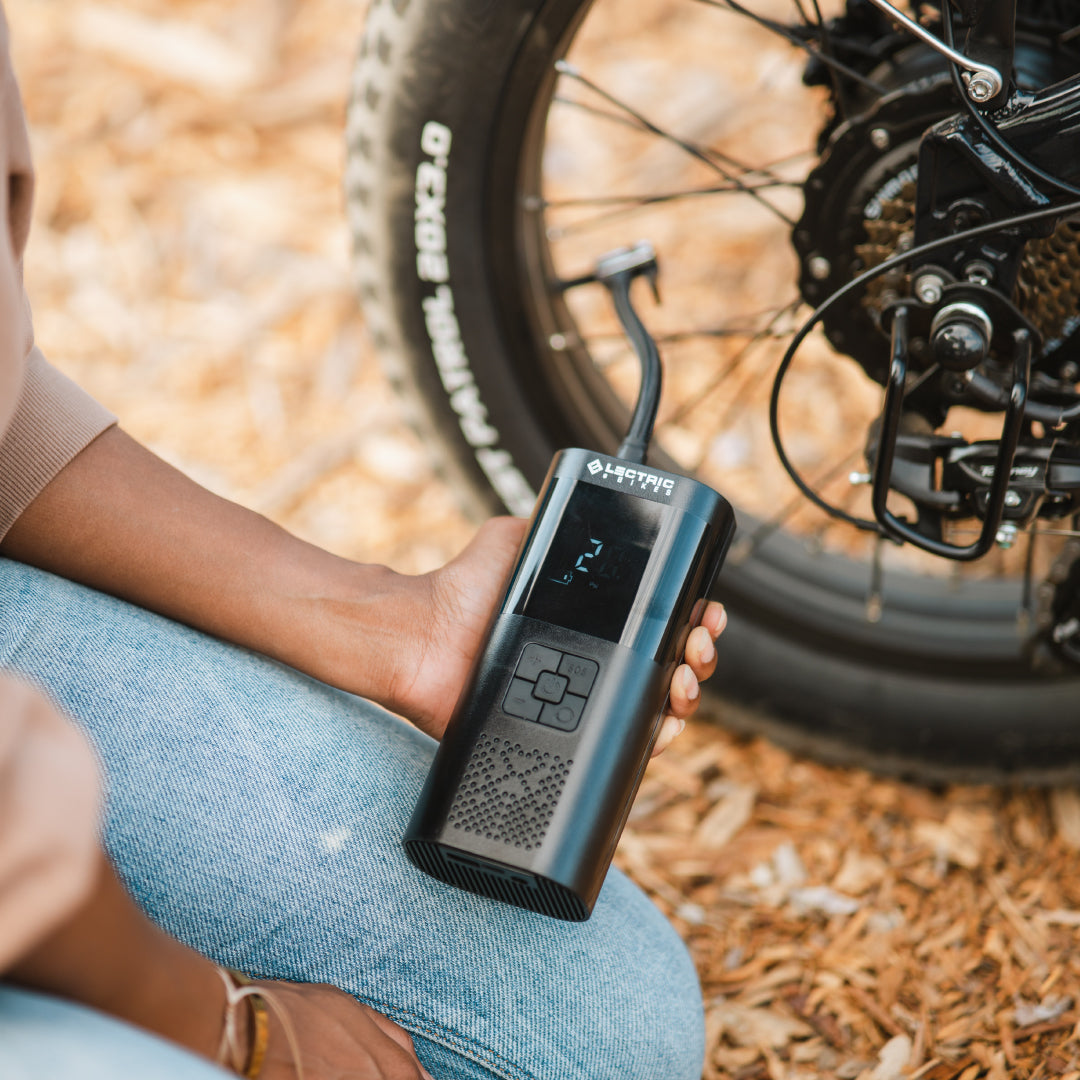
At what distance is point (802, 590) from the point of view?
1109 mm

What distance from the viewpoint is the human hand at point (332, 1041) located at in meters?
0.60

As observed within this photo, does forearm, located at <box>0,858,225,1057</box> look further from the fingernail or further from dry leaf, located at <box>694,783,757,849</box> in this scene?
dry leaf, located at <box>694,783,757,849</box>

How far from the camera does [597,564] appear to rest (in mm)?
729

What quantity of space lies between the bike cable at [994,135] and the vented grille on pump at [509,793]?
50cm

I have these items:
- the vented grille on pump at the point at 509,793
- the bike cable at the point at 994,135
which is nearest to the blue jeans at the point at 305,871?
the vented grille on pump at the point at 509,793

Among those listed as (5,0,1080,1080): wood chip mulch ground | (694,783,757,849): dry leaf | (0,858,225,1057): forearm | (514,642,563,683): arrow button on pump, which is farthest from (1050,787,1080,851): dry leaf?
(0,858,225,1057): forearm

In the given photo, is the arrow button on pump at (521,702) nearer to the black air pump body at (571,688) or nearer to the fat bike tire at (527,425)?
the black air pump body at (571,688)

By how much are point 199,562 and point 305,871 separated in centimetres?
24

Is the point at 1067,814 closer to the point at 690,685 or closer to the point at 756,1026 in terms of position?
the point at 756,1026

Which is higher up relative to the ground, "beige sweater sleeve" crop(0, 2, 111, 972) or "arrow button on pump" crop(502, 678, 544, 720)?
"beige sweater sleeve" crop(0, 2, 111, 972)

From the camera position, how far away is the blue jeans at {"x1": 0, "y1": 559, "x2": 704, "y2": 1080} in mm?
742

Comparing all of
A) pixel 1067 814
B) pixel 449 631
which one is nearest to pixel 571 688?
pixel 449 631

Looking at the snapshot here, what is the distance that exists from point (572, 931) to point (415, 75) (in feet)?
2.28

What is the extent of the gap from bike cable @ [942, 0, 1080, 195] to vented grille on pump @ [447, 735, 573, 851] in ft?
1.63
